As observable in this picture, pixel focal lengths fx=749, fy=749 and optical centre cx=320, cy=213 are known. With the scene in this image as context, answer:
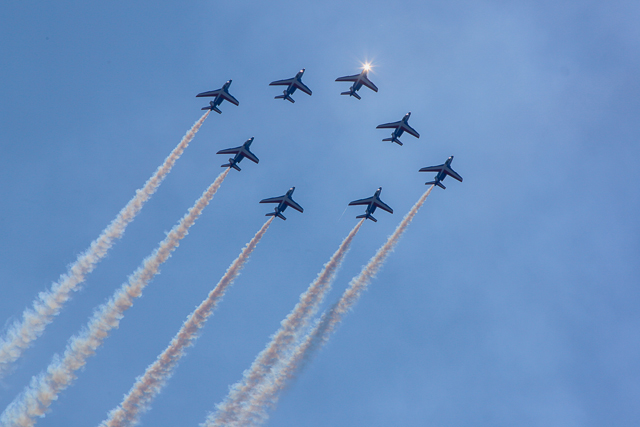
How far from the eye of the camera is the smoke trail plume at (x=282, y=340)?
97938mm

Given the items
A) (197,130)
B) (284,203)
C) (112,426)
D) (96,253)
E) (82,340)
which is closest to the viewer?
Result: (112,426)

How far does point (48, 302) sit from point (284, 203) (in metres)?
37.2

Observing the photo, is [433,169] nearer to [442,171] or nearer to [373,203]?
[442,171]

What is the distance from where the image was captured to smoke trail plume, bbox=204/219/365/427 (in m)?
97.9

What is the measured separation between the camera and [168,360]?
102 meters

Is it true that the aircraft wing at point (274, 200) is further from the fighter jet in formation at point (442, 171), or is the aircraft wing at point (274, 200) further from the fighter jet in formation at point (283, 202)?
the fighter jet in formation at point (442, 171)

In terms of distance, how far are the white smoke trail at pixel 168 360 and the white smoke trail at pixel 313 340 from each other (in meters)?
12.0

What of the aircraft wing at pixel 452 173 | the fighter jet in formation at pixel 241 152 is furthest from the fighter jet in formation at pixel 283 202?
the aircraft wing at pixel 452 173

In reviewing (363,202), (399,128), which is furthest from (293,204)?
(399,128)

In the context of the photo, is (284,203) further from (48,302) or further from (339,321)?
(48,302)

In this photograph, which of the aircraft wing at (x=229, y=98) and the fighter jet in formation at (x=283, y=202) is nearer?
the fighter jet in formation at (x=283, y=202)

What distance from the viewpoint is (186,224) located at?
11406cm

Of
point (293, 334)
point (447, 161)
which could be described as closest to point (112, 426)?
point (293, 334)

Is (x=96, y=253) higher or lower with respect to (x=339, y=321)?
lower
